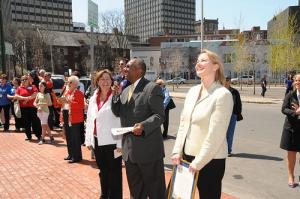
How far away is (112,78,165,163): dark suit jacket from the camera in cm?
405

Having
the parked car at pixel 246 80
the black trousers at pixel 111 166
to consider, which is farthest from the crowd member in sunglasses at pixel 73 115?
the parked car at pixel 246 80

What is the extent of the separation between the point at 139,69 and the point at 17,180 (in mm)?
3840

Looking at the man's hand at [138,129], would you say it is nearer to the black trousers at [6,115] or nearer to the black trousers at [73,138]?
the black trousers at [73,138]

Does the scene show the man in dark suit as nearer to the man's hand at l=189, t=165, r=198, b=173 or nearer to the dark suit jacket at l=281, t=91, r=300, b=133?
the man's hand at l=189, t=165, r=198, b=173

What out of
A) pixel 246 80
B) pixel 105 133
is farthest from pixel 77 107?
pixel 246 80

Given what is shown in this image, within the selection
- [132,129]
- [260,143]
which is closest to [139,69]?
[132,129]

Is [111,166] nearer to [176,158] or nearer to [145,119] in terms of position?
[145,119]

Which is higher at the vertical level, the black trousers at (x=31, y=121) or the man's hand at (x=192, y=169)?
the man's hand at (x=192, y=169)

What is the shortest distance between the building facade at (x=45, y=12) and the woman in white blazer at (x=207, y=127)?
140 metres

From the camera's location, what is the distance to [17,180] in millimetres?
6680

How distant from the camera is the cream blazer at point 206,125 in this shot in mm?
3270

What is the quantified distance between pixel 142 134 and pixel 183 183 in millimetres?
853

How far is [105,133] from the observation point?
201 inches

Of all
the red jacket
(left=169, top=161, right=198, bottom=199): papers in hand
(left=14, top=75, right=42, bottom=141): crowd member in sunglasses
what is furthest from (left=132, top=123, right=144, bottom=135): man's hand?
(left=14, top=75, right=42, bottom=141): crowd member in sunglasses
